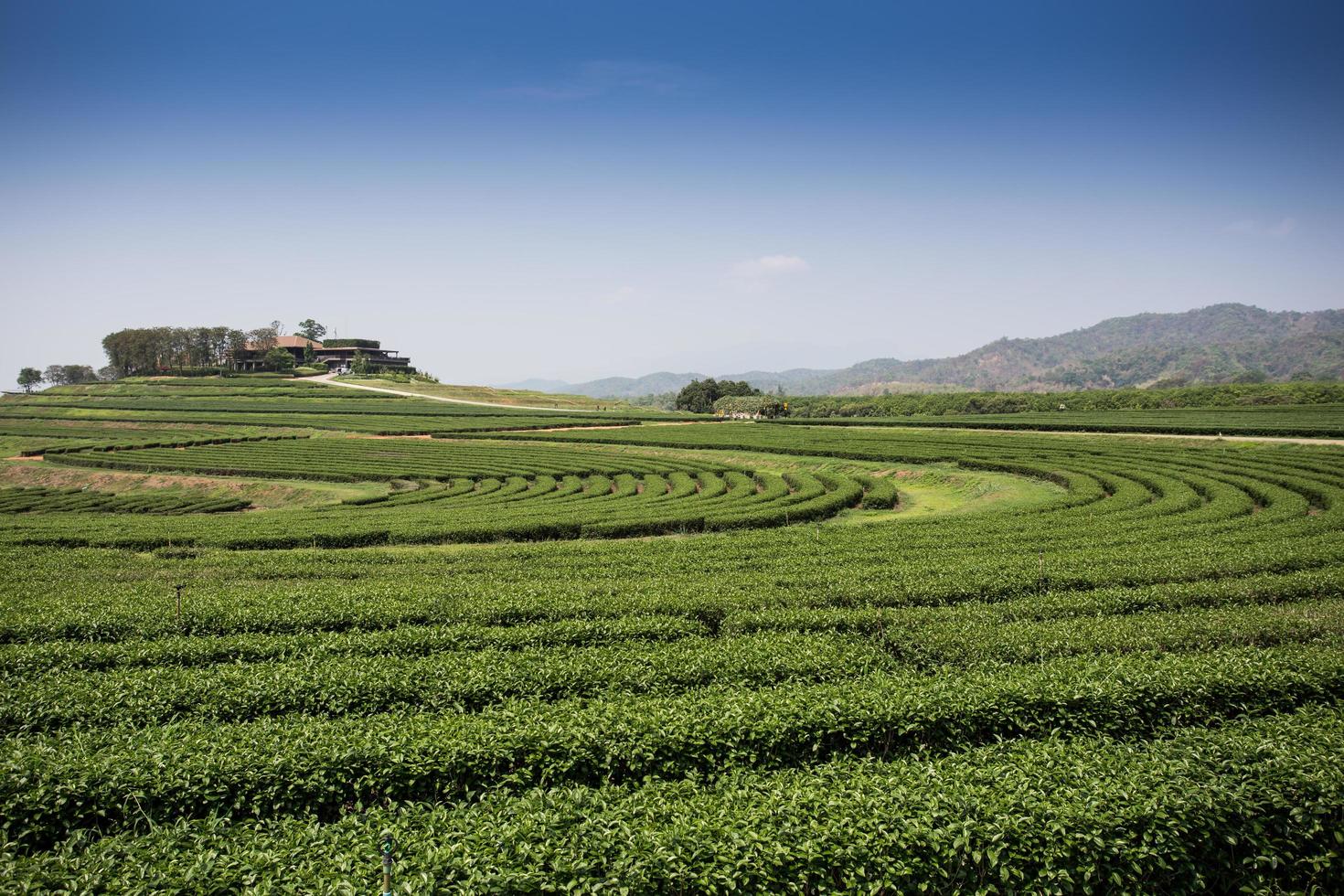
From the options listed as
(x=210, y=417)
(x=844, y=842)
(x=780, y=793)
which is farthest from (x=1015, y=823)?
(x=210, y=417)

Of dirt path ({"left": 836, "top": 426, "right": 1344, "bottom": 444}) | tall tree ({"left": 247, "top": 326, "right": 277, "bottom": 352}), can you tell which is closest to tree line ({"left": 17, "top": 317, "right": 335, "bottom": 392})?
tall tree ({"left": 247, "top": 326, "right": 277, "bottom": 352})

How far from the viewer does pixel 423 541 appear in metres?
30.5

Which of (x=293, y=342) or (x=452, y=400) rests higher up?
(x=293, y=342)

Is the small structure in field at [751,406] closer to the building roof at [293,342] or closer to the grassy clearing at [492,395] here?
the grassy clearing at [492,395]

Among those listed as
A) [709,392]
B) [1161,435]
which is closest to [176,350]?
[709,392]

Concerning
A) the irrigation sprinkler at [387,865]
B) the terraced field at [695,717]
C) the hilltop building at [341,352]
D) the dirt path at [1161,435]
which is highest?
the hilltop building at [341,352]

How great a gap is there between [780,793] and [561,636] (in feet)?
24.6

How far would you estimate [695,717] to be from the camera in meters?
10.7

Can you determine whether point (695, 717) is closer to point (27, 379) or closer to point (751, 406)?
point (751, 406)

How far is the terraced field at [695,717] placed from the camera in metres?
8.03

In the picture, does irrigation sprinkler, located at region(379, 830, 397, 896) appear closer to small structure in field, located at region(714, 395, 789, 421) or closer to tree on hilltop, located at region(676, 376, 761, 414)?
small structure in field, located at region(714, 395, 789, 421)

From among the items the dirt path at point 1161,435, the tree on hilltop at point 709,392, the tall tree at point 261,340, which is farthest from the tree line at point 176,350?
the dirt path at point 1161,435

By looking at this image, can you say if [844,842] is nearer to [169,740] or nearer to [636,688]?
[636,688]

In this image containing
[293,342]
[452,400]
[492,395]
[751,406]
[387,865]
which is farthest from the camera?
[293,342]
